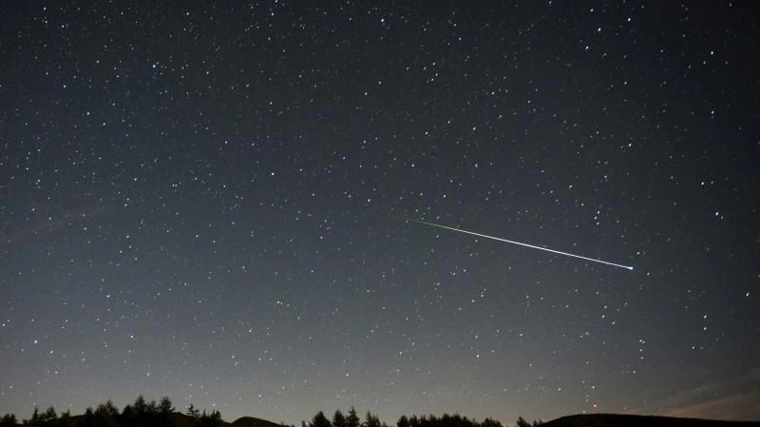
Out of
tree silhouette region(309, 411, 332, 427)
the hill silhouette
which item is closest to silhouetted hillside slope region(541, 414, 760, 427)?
the hill silhouette

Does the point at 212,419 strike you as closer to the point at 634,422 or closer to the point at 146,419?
the point at 146,419

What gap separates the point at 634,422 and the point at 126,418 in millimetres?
18609

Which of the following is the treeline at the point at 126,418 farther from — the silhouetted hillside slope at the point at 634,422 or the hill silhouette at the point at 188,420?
the silhouetted hillside slope at the point at 634,422

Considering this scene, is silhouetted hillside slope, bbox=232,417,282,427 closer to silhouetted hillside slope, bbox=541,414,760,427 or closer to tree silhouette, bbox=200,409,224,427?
tree silhouette, bbox=200,409,224,427

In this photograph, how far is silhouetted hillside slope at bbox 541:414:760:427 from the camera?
68.3 ft

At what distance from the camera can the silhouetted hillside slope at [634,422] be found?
20.8m

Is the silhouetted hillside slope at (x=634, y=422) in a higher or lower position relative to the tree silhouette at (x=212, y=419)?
lower

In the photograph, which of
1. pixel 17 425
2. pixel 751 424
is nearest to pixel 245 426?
pixel 17 425

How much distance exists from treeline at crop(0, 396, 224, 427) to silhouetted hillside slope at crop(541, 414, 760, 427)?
1321cm

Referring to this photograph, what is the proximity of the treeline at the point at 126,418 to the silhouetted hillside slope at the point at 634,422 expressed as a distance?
13207 millimetres

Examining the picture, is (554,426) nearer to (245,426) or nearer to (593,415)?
(593,415)

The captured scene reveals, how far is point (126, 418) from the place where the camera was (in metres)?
20.8

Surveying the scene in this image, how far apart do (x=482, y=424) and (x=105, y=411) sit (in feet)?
47.8

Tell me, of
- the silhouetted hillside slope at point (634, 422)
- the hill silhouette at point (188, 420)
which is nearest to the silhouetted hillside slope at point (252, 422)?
the hill silhouette at point (188, 420)
